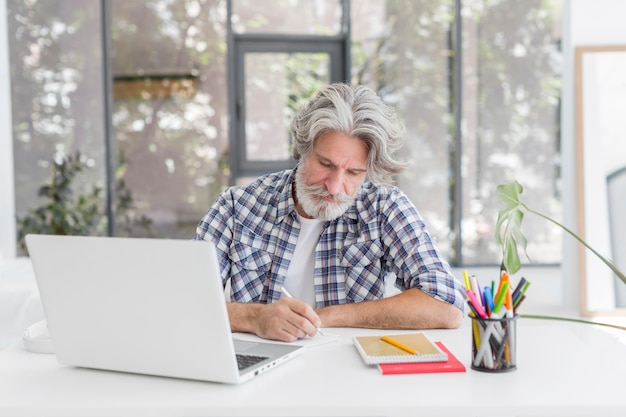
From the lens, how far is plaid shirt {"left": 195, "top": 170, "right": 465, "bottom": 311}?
2.14 metres

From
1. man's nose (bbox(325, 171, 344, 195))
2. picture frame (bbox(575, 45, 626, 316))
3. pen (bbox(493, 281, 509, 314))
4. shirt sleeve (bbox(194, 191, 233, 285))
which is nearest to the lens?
pen (bbox(493, 281, 509, 314))

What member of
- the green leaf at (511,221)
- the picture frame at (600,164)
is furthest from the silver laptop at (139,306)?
the picture frame at (600,164)

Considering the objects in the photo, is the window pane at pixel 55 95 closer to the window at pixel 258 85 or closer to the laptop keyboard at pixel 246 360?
the window at pixel 258 85

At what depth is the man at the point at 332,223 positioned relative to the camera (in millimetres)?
2088

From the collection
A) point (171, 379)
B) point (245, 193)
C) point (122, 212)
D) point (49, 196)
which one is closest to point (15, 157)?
point (49, 196)

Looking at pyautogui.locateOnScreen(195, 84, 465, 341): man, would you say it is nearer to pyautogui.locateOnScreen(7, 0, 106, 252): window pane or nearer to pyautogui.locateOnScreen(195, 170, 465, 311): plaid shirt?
pyautogui.locateOnScreen(195, 170, 465, 311): plaid shirt

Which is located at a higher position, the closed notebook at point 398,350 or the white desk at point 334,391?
the closed notebook at point 398,350

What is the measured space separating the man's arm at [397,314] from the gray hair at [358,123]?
1.41 feet

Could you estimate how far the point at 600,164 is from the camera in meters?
4.56

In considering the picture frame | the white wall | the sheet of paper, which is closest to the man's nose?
the sheet of paper

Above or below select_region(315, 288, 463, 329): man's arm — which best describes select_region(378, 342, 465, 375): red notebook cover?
below

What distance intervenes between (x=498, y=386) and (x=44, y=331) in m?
0.97

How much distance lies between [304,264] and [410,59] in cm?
384

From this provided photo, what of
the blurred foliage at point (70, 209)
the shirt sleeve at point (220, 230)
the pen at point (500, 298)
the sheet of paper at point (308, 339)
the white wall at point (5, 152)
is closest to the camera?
the pen at point (500, 298)
